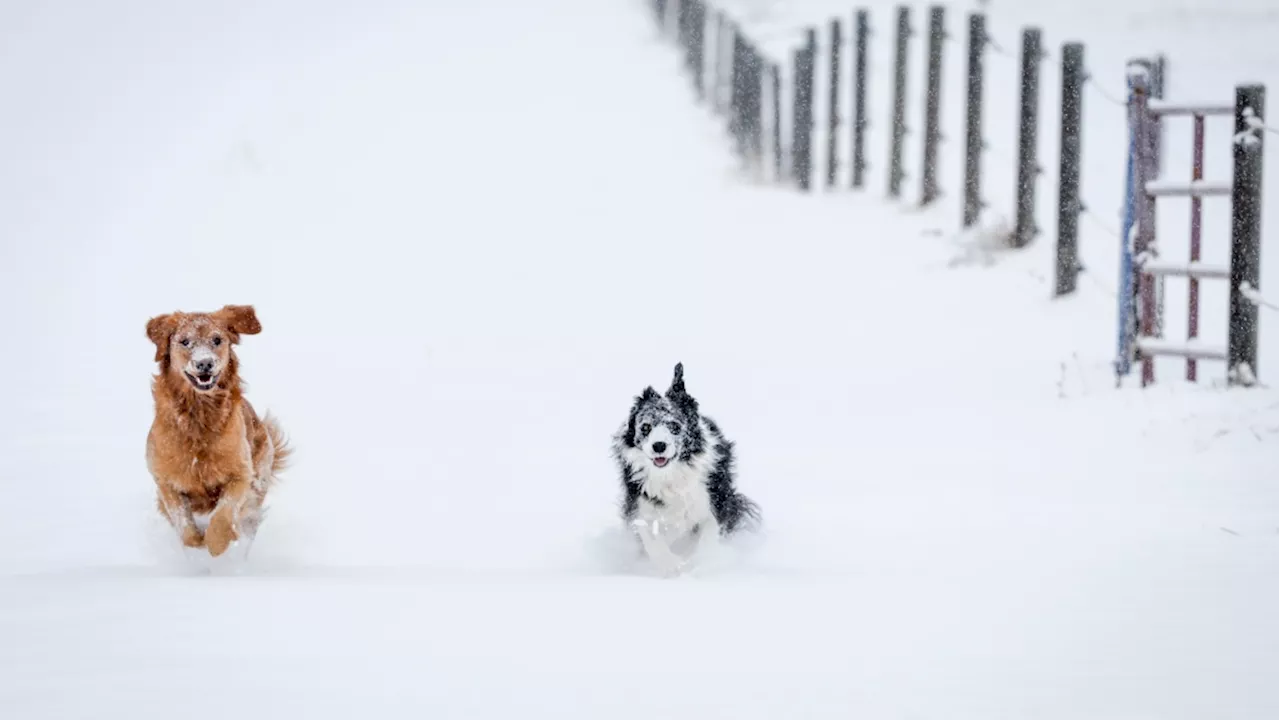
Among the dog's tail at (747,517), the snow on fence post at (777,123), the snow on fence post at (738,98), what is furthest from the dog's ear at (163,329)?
the snow on fence post at (738,98)

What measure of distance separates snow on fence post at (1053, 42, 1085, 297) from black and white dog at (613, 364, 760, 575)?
235 inches

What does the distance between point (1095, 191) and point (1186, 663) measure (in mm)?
13137

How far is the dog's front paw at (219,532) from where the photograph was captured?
5.71 metres

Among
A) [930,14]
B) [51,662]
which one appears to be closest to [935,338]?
[930,14]

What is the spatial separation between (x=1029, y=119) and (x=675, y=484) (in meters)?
7.58

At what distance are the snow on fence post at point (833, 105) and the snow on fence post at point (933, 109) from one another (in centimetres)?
313

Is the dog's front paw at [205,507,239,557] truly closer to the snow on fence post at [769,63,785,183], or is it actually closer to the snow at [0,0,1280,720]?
the snow at [0,0,1280,720]

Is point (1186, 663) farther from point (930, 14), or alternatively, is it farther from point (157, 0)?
point (157, 0)

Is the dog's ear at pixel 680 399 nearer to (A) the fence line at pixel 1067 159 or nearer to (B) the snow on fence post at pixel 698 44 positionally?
(A) the fence line at pixel 1067 159

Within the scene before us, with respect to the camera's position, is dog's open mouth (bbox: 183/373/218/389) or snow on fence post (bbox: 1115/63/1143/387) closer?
dog's open mouth (bbox: 183/373/218/389)

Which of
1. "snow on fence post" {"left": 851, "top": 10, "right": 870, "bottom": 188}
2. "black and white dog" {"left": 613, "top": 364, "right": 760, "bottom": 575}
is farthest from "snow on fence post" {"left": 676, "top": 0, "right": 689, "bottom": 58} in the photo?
"black and white dog" {"left": 613, "top": 364, "right": 760, "bottom": 575}

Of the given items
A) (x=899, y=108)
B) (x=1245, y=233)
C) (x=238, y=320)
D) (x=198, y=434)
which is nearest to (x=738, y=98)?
(x=899, y=108)

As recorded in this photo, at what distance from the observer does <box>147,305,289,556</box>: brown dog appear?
5742 millimetres

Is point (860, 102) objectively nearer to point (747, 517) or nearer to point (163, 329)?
point (747, 517)
